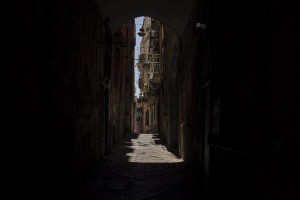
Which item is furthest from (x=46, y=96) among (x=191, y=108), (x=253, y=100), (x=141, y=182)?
(x=191, y=108)

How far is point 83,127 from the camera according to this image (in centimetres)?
678

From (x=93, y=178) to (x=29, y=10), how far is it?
408 centimetres

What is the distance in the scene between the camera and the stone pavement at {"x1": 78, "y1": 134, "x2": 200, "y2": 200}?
212 inches

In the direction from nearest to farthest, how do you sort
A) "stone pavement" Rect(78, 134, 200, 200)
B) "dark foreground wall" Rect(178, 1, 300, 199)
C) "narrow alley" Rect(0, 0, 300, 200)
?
"dark foreground wall" Rect(178, 1, 300, 199) → "narrow alley" Rect(0, 0, 300, 200) → "stone pavement" Rect(78, 134, 200, 200)

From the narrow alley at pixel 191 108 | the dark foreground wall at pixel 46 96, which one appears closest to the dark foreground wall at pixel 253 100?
the narrow alley at pixel 191 108

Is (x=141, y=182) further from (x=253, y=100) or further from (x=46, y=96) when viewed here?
(x=253, y=100)

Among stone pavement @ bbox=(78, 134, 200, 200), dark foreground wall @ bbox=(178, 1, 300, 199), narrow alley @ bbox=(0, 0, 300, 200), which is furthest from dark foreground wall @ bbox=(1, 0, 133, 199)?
dark foreground wall @ bbox=(178, 1, 300, 199)

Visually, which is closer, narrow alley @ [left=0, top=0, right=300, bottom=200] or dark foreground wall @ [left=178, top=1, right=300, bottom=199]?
dark foreground wall @ [left=178, top=1, right=300, bottom=199]

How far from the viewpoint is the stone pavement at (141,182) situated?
5.38 m

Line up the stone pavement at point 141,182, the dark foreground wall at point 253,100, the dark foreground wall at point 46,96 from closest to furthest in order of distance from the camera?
1. the dark foreground wall at point 253,100
2. the dark foreground wall at point 46,96
3. the stone pavement at point 141,182

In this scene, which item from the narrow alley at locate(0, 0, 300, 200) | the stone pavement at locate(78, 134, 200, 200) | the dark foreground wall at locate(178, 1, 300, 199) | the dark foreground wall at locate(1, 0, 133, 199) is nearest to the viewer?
the dark foreground wall at locate(178, 1, 300, 199)

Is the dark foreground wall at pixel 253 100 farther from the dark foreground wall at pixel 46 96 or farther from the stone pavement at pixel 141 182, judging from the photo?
the dark foreground wall at pixel 46 96

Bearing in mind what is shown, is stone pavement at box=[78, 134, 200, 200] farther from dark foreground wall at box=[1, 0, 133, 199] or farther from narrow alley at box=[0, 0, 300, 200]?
dark foreground wall at box=[1, 0, 133, 199]

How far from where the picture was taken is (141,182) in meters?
6.41
